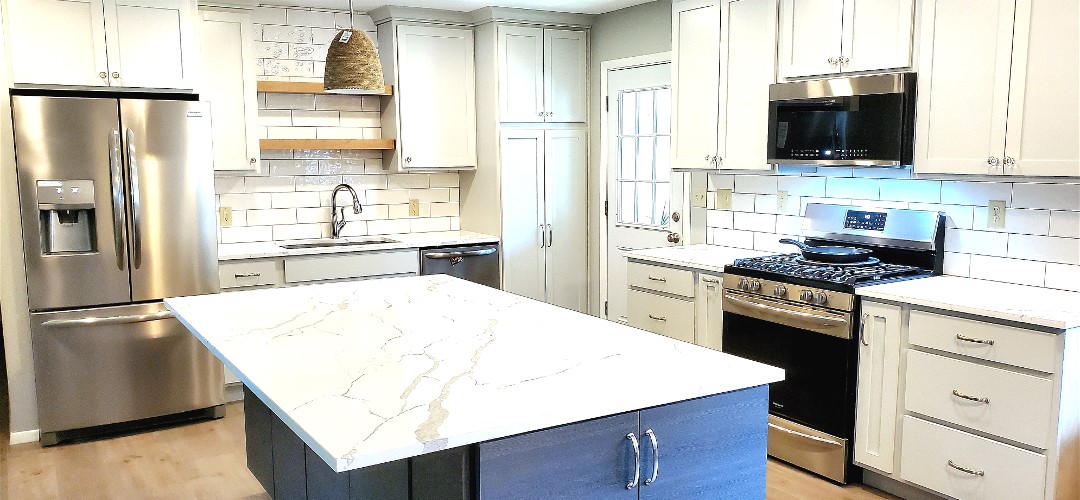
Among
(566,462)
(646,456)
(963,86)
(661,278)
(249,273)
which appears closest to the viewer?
(566,462)

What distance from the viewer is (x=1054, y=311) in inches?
114

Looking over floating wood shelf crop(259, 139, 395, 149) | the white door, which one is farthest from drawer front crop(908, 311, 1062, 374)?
floating wood shelf crop(259, 139, 395, 149)

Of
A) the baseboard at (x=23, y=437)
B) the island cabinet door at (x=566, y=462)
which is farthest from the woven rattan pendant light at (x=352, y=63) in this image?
the baseboard at (x=23, y=437)

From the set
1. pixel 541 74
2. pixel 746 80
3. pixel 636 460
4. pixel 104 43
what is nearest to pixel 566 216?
pixel 541 74

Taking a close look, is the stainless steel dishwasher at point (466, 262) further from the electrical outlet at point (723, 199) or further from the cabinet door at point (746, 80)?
the cabinet door at point (746, 80)

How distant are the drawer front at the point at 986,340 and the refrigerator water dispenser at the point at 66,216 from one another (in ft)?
12.2

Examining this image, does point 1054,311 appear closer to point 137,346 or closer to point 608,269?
point 608,269

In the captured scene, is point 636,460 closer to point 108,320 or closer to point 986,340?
point 986,340

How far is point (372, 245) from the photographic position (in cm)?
511

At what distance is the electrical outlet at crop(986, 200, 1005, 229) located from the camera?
3496mm

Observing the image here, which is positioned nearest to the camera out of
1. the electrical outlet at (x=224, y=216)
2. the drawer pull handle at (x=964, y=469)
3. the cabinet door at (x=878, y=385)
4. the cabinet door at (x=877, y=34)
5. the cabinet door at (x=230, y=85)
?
the drawer pull handle at (x=964, y=469)

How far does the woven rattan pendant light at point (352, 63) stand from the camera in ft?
9.27

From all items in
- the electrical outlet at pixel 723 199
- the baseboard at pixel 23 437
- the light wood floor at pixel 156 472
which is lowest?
the light wood floor at pixel 156 472

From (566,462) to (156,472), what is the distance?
9.07 ft
